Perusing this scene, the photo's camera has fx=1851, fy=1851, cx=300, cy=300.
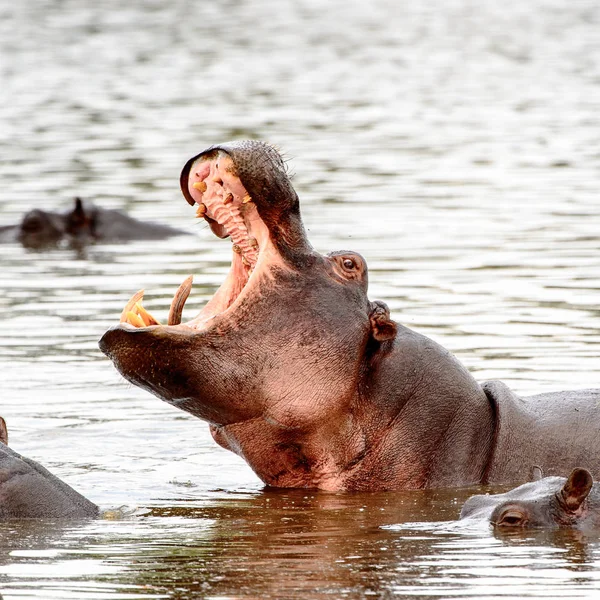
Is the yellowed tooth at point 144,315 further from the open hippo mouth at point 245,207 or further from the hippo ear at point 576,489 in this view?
the hippo ear at point 576,489

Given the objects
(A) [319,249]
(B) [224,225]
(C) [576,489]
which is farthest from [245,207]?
(A) [319,249]

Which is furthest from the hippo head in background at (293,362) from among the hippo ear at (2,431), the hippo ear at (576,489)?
the hippo ear at (576,489)

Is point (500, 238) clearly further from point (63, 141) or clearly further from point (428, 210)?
point (63, 141)

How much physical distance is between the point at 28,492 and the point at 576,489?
81.3 inches

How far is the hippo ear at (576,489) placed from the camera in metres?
6.58

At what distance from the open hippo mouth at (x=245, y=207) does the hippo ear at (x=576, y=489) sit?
1.50 metres

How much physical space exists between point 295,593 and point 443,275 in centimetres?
789

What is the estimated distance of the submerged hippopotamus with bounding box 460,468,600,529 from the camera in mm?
6684

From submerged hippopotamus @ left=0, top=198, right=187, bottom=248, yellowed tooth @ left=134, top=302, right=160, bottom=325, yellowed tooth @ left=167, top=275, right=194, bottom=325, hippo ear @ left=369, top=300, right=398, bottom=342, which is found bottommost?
submerged hippopotamus @ left=0, top=198, right=187, bottom=248

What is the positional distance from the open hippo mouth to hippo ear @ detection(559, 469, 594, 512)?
1505 millimetres

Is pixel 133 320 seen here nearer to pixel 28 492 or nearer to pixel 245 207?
pixel 245 207

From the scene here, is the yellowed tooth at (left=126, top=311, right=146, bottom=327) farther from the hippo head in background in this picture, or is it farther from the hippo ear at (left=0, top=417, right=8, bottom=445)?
the hippo ear at (left=0, top=417, right=8, bottom=445)

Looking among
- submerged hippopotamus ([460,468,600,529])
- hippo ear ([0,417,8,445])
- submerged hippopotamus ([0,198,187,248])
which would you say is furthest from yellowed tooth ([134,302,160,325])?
submerged hippopotamus ([0,198,187,248])

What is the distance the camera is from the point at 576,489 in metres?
6.67
